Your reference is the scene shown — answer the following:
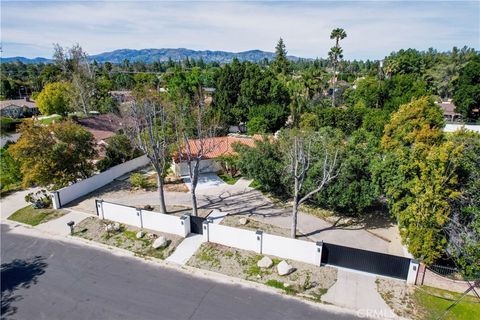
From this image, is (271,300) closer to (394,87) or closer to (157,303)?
(157,303)

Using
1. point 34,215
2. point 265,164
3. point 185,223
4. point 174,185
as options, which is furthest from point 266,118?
point 34,215

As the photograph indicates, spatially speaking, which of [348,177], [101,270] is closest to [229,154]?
[348,177]

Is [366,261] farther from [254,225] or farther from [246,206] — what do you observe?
[246,206]

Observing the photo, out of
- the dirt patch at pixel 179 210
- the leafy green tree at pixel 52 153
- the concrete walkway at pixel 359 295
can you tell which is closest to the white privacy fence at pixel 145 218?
the dirt patch at pixel 179 210

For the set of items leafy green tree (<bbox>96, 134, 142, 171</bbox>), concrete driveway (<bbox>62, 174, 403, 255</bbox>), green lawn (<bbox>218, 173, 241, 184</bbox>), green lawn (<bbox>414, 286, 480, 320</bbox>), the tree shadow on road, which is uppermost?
leafy green tree (<bbox>96, 134, 142, 171</bbox>)

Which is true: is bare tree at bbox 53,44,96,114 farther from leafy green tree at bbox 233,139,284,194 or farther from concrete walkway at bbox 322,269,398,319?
concrete walkway at bbox 322,269,398,319

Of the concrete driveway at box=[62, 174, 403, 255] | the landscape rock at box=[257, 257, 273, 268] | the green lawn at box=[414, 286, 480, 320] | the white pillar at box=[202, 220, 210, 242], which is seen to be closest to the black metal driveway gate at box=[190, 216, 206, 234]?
the white pillar at box=[202, 220, 210, 242]
